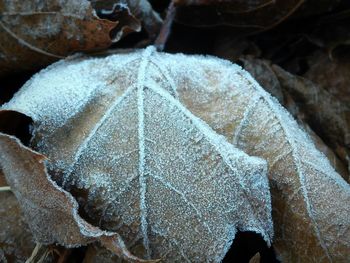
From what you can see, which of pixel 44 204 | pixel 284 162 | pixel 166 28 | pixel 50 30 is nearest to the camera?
pixel 44 204

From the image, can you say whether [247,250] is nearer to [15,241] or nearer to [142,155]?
[142,155]

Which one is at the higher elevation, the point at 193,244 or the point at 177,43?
the point at 177,43

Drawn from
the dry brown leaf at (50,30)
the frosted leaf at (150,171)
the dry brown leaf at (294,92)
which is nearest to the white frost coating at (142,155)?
the frosted leaf at (150,171)

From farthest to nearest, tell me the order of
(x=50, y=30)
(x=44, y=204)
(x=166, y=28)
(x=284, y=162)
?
(x=166, y=28) < (x=50, y=30) < (x=284, y=162) < (x=44, y=204)

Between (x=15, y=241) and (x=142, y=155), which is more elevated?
(x=142, y=155)

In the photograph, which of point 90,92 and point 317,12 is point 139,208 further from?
point 317,12

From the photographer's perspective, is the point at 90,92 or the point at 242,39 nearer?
the point at 90,92

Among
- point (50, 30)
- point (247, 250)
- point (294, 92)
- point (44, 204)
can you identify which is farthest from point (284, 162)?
point (50, 30)

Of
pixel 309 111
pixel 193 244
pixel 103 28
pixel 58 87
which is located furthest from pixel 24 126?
pixel 309 111
